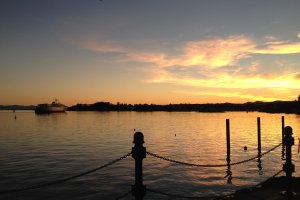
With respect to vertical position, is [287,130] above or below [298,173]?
above

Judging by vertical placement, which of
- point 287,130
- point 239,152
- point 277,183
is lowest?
point 239,152

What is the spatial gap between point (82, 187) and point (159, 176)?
6167mm

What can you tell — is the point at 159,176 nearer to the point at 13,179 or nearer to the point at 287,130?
the point at 13,179

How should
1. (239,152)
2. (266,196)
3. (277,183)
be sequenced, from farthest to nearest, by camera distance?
(239,152) < (277,183) < (266,196)

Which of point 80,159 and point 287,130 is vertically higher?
point 287,130

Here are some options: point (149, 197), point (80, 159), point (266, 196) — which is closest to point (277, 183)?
point (266, 196)

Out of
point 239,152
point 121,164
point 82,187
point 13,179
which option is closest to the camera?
point 82,187

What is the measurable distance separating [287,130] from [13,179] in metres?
20.3

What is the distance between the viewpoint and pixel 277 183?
12.9m

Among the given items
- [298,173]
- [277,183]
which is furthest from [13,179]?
[298,173]

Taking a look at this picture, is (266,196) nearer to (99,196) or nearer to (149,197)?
(149,197)

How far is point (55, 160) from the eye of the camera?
31.9m

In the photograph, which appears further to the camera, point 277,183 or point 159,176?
point 159,176

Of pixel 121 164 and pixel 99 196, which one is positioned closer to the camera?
pixel 99 196
